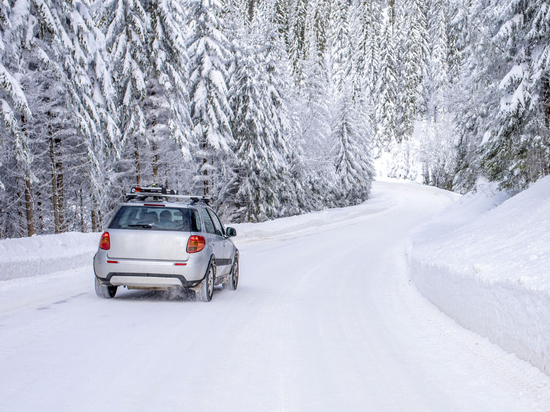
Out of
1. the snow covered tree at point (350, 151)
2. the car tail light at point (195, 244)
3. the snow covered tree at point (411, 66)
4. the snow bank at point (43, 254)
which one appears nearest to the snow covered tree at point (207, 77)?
the snow bank at point (43, 254)

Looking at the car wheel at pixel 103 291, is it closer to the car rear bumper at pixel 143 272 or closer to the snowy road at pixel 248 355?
the snowy road at pixel 248 355

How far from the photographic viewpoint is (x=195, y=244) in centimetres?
882

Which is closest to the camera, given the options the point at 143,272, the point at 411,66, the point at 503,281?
the point at 503,281

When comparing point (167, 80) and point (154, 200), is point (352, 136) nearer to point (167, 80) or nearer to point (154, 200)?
point (167, 80)

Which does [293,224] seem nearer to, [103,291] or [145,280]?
[103,291]

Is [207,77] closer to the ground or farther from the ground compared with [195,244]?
farther from the ground

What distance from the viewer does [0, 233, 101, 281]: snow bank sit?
11.5m

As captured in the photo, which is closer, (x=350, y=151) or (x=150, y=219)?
(x=150, y=219)

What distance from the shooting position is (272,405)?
415 centimetres

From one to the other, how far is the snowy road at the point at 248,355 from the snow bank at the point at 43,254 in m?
1.13

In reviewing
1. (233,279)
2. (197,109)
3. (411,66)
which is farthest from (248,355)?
(411,66)

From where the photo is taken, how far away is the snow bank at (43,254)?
11.5 m

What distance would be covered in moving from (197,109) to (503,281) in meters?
25.6

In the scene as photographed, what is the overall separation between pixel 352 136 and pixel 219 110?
97.8 feet
